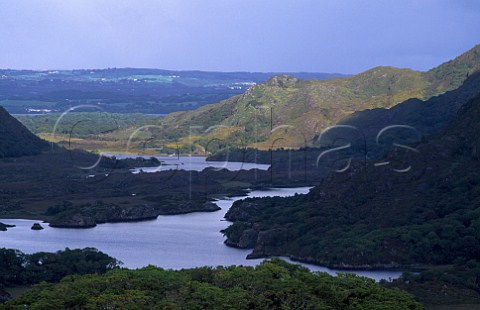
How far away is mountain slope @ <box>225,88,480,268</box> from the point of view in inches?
3799

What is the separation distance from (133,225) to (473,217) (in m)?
42.3

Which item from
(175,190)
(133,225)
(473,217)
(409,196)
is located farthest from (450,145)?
(175,190)

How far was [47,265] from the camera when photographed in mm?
89438

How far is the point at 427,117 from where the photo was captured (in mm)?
198625

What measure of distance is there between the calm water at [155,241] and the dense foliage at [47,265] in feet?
11.3

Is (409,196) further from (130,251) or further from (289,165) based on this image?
(289,165)

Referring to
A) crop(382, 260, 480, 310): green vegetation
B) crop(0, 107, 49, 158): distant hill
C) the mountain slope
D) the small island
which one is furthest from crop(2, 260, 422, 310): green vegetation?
crop(0, 107, 49, 158): distant hill

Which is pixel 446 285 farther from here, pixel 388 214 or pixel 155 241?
pixel 155 241

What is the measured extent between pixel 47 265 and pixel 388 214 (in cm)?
3538

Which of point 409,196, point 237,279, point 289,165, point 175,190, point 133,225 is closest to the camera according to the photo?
point 237,279

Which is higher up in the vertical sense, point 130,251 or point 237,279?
point 237,279

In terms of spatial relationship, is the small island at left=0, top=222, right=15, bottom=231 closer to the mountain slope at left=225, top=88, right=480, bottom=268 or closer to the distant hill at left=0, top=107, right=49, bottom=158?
the mountain slope at left=225, top=88, right=480, bottom=268

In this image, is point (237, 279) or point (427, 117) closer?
point (237, 279)

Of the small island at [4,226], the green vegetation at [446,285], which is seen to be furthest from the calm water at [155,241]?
the green vegetation at [446,285]
